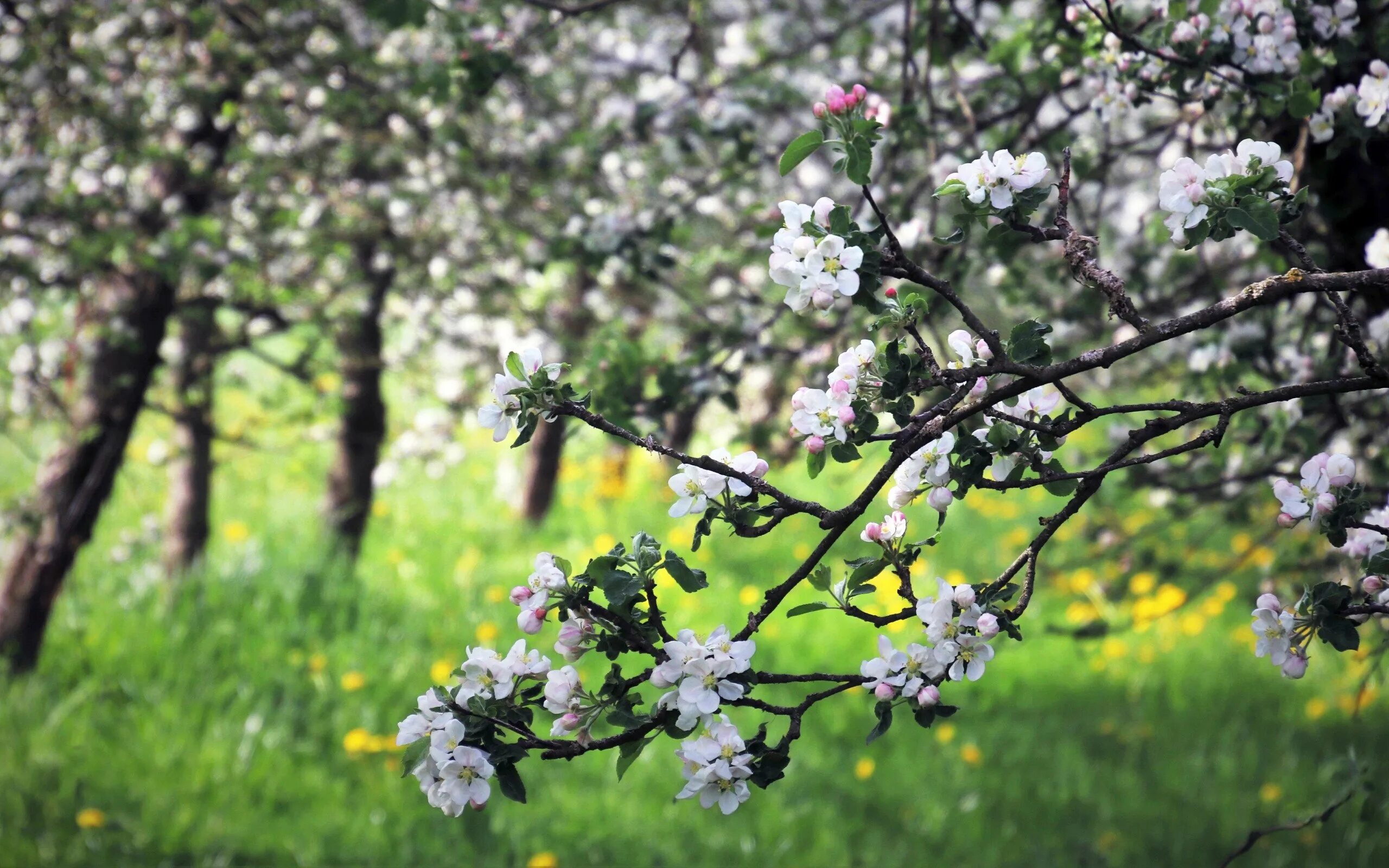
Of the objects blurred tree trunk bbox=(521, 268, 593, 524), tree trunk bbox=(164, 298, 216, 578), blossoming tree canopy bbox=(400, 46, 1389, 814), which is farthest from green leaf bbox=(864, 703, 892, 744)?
blurred tree trunk bbox=(521, 268, 593, 524)

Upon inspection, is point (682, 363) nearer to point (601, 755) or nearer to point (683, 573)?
point (683, 573)

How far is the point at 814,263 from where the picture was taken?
3.74ft

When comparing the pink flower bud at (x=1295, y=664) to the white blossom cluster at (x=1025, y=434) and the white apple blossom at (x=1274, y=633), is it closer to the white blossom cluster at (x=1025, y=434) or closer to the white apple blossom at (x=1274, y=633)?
the white apple blossom at (x=1274, y=633)

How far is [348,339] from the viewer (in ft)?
15.3

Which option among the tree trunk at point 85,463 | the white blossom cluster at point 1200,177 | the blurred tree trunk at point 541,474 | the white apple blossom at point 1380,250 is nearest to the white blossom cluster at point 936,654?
the white blossom cluster at point 1200,177

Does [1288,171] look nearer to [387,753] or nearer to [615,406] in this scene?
[615,406]

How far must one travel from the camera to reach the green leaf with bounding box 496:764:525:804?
1147 millimetres

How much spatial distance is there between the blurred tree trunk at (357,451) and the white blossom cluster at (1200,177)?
411 centimetres

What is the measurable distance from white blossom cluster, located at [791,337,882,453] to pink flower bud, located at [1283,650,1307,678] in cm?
58

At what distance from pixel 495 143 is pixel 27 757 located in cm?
255

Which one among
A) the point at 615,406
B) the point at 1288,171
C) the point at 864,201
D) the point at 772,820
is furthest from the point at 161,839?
the point at 1288,171

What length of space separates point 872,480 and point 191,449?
4.17 m

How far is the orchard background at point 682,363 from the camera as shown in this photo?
1.73m

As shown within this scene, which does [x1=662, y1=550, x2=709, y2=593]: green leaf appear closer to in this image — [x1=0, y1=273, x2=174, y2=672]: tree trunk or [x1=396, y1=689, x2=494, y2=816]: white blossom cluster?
[x1=396, y1=689, x2=494, y2=816]: white blossom cluster
